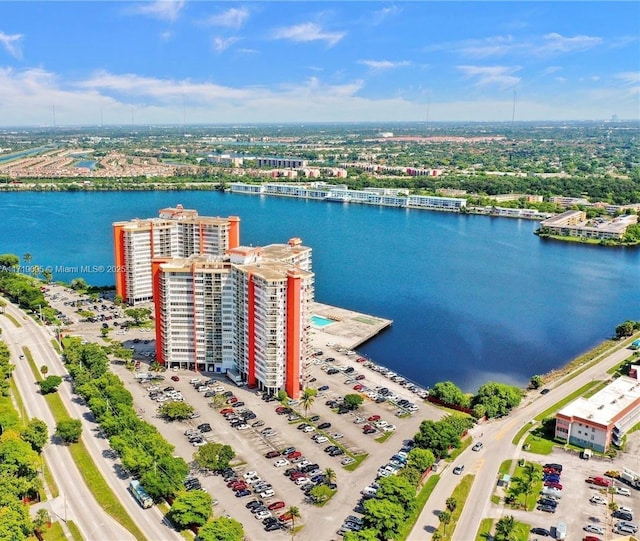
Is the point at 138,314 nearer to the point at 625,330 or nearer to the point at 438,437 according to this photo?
the point at 438,437

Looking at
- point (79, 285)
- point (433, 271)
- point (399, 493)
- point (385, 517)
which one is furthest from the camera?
point (433, 271)

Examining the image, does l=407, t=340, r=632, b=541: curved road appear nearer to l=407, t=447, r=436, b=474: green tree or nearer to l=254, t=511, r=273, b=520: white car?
l=407, t=447, r=436, b=474: green tree

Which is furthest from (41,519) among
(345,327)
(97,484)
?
(345,327)

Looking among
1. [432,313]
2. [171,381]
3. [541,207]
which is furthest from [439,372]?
[541,207]

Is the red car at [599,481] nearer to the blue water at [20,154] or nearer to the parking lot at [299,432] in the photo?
the parking lot at [299,432]

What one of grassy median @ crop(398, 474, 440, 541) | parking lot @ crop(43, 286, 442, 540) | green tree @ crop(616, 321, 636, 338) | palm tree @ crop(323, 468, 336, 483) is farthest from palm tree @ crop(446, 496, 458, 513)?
green tree @ crop(616, 321, 636, 338)
